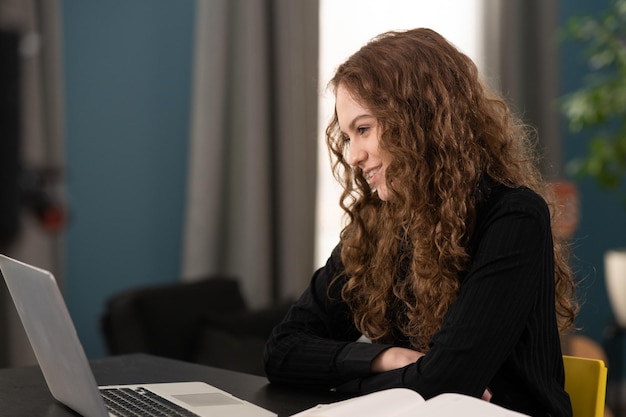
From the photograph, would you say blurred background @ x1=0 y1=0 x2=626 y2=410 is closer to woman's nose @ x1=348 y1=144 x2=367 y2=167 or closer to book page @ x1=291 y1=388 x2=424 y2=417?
woman's nose @ x1=348 y1=144 x2=367 y2=167

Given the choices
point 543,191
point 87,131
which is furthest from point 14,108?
point 543,191

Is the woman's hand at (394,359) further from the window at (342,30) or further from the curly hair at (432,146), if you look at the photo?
the window at (342,30)

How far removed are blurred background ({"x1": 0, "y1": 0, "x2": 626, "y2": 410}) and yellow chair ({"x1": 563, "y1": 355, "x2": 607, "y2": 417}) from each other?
4.92ft

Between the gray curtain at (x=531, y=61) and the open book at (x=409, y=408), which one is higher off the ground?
the gray curtain at (x=531, y=61)

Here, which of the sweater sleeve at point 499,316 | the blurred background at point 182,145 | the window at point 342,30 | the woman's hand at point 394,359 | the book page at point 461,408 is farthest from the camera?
the window at point 342,30

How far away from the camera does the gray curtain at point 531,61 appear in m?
4.37

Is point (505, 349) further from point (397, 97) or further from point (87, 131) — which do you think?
point (87, 131)

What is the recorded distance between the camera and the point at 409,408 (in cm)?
125

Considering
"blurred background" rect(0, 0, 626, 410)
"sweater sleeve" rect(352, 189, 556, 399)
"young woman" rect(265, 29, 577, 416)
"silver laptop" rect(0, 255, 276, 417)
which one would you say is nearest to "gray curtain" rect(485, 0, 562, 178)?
"blurred background" rect(0, 0, 626, 410)

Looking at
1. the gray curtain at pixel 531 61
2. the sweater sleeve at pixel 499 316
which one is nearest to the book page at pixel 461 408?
the sweater sleeve at pixel 499 316

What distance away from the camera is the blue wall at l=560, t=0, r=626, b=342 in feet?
16.3

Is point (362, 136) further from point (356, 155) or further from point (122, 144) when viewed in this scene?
point (122, 144)

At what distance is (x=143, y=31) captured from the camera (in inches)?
134

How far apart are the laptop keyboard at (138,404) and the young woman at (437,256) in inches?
11.4
